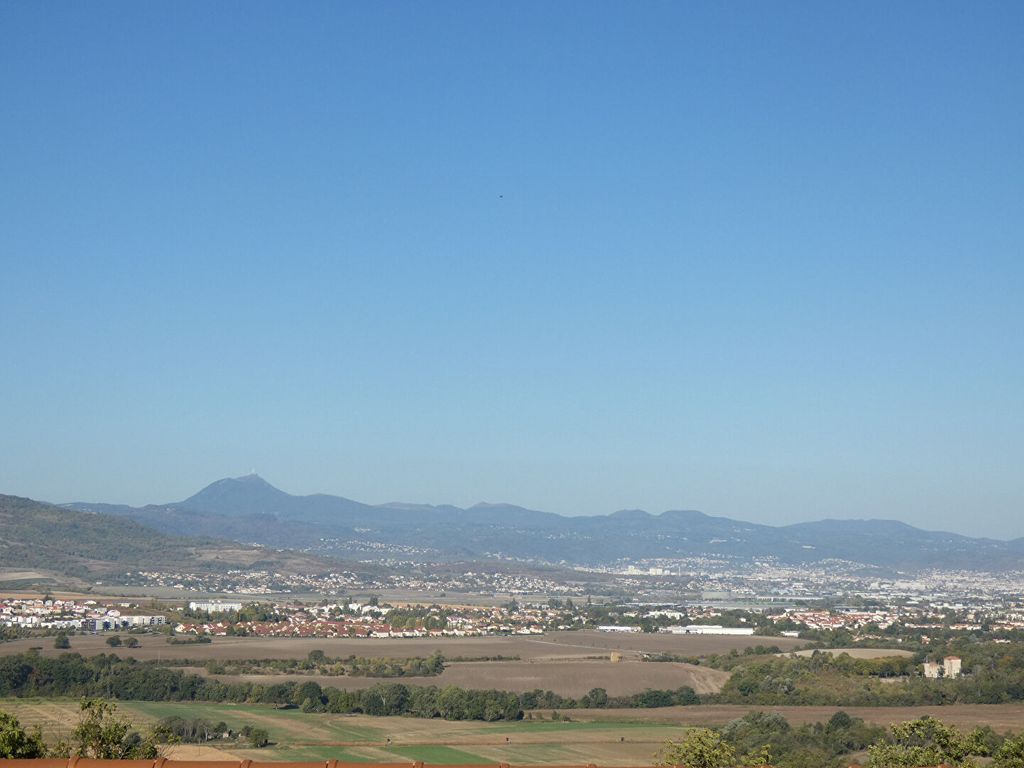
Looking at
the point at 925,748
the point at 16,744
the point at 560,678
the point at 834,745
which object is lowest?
the point at 560,678

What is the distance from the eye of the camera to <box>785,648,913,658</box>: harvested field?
2662 inches

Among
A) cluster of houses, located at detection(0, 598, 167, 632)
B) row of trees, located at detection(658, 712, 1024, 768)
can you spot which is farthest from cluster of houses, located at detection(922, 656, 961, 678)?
cluster of houses, located at detection(0, 598, 167, 632)

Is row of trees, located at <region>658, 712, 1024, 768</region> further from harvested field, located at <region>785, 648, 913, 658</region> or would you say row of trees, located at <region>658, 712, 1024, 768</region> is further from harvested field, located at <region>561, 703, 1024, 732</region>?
harvested field, located at <region>785, 648, 913, 658</region>

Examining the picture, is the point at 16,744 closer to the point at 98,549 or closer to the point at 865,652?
the point at 865,652

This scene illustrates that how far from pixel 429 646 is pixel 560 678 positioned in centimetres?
→ 1856

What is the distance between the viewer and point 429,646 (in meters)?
78.7

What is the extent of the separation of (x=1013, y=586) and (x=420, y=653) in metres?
150

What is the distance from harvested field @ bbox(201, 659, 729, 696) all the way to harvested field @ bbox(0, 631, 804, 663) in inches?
214

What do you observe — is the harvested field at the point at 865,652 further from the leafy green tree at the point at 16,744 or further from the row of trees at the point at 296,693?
the leafy green tree at the point at 16,744

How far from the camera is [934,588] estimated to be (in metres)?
190

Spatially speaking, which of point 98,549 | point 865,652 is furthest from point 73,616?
point 98,549

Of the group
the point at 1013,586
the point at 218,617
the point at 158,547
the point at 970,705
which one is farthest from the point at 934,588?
the point at 970,705

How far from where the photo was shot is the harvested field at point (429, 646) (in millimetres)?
67875

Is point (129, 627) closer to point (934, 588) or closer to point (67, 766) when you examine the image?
point (67, 766)
